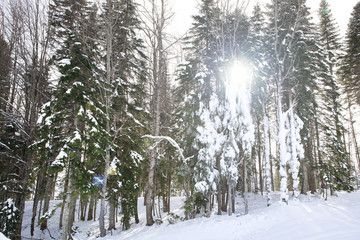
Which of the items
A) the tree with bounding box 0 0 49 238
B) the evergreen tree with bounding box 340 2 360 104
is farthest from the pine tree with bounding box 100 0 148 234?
the evergreen tree with bounding box 340 2 360 104

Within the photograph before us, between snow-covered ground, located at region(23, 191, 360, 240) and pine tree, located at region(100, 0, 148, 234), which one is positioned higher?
pine tree, located at region(100, 0, 148, 234)

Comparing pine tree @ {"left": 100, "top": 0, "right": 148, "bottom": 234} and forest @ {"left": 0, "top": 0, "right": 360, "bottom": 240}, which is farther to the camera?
pine tree @ {"left": 100, "top": 0, "right": 148, "bottom": 234}

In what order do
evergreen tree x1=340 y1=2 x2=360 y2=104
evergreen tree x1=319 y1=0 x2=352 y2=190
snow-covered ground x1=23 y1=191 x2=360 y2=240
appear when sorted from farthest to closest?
evergreen tree x1=340 y1=2 x2=360 y2=104 < evergreen tree x1=319 y1=0 x2=352 y2=190 < snow-covered ground x1=23 y1=191 x2=360 y2=240

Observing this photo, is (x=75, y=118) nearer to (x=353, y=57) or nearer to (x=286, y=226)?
(x=286, y=226)

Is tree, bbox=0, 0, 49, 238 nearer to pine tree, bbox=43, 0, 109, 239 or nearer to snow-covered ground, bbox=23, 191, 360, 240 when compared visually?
pine tree, bbox=43, 0, 109, 239

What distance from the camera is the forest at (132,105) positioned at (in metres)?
8.88

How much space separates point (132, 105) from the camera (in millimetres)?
12375

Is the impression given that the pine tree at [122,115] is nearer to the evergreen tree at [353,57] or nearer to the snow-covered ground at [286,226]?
the snow-covered ground at [286,226]

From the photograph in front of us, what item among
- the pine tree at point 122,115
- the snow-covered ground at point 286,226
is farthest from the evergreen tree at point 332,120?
the pine tree at point 122,115

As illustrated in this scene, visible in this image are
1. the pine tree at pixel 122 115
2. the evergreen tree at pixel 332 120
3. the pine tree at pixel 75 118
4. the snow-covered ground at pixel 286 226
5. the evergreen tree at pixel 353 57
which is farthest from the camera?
the evergreen tree at pixel 353 57

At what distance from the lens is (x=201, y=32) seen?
14695 millimetres

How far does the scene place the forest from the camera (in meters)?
8.88

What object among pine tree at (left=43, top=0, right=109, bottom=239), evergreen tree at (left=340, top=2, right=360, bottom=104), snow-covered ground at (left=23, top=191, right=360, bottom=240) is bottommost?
snow-covered ground at (left=23, top=191, right=360, bottom=240)

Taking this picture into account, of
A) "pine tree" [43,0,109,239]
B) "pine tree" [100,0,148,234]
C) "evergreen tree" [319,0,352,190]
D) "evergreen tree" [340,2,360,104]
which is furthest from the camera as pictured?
"evergreen tree" [340,2,360,104]
